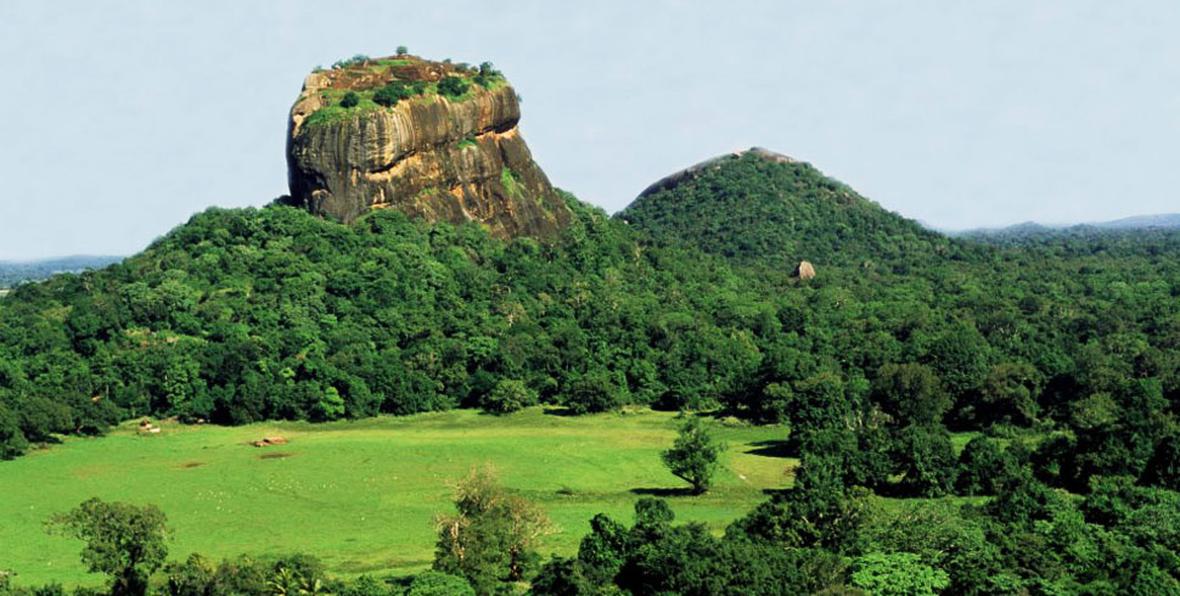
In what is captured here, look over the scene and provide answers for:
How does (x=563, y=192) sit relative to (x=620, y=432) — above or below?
above

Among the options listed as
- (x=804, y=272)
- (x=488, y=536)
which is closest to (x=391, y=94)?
(x=804, y=272)

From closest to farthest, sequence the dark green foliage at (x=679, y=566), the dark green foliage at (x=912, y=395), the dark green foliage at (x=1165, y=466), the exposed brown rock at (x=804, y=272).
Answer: the dark green foliage at (x=679, y=566)
the dark green foliage at (x=1165, y=466)
the dark green foliage at (x=912, y=395)
the exposed brown rock at (x=804, y=272)

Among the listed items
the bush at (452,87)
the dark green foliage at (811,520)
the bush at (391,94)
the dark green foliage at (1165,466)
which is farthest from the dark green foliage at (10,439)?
the dark green foliage at (1165,466)

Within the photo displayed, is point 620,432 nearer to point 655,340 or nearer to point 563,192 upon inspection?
point 655,340

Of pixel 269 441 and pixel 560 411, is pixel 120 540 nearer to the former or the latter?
pixel 269 441

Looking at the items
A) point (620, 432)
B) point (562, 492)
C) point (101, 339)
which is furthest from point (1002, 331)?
point (101, 339)

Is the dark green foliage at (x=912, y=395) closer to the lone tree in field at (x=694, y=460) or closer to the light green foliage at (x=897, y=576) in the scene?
the lone tree in field at (x=694, y=460)
